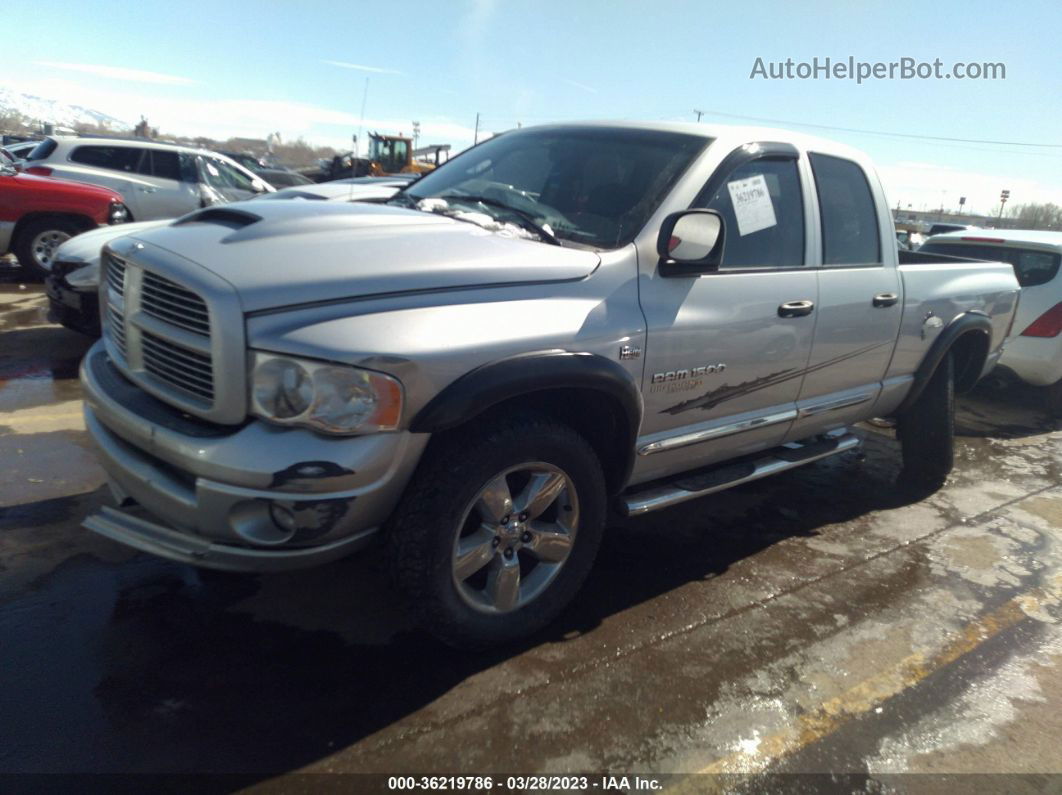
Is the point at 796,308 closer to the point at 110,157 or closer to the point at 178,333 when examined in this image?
the point at 178,333

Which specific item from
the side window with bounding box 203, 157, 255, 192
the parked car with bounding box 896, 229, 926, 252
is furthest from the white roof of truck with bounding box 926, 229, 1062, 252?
the side window with bounding box 203, 157, 255, 192

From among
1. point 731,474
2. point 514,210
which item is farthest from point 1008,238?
point 514,210

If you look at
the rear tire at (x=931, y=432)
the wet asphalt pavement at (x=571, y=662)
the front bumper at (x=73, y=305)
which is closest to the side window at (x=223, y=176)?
the front bumper at (x=73, y=305)

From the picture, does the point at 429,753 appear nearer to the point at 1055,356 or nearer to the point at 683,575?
the point at 683,575

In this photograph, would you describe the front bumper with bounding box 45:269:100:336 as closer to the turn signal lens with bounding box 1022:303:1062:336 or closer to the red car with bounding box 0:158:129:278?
the red car with bounding box 0:158:129:278

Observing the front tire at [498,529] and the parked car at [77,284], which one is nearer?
the front tire at [498,529]

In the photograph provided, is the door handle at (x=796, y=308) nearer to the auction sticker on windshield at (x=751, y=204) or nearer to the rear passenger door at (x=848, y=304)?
the rear passenger door at (x=848, y=304)

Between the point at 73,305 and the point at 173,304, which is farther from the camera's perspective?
the point at 73,305

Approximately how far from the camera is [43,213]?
830cm

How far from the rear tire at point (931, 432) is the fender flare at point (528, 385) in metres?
2.78

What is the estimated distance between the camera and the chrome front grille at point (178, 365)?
2352 mm

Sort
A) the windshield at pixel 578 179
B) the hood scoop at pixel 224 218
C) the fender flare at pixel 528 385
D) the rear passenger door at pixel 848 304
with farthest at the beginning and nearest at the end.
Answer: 1. the rear passenger door at pixel 848 304
2. the windshield at pixel 578 179
3. the hood scoop at pixel 224 218
4. the fender flare at pixel 528 385

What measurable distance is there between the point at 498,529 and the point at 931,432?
3422 millimetres

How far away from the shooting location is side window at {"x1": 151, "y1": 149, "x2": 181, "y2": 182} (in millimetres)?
10484
